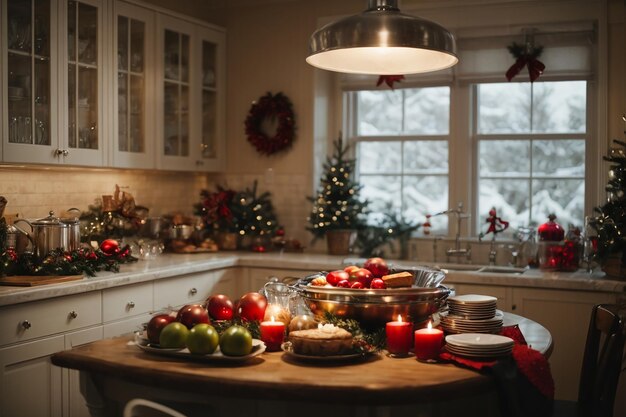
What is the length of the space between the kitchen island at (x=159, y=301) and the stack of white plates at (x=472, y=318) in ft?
3.93

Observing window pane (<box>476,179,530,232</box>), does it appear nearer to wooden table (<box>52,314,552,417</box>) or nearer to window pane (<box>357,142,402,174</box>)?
window pane (<box>357,142,402,174</box>)

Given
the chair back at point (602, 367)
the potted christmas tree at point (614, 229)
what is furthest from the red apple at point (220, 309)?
the potted christmas tree at point (614, 229)

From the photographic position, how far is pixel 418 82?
5.41 metres

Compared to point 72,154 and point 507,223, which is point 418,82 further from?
point 72,154

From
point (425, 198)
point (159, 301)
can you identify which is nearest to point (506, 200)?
point (425, 198)

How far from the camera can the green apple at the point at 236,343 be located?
7.66ft

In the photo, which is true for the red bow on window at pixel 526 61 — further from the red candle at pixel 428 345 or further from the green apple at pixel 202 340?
the green apple at pixel 202 340

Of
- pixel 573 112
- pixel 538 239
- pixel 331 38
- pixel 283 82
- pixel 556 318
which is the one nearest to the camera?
pixel 331 38

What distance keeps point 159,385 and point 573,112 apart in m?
3.77

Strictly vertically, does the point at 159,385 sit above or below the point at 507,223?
below

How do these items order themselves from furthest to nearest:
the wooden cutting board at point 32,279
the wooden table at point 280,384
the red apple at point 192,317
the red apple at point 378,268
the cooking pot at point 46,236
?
the cooking pot at point 46,236 → the wooden cutting board at point 32,279 → the red apple at point 378,268 → the red apple at point 192,317 → the wooden table at point 280,384

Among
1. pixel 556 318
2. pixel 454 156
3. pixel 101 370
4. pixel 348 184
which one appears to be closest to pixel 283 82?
pixel 348 184

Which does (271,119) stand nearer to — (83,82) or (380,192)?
(380,192)

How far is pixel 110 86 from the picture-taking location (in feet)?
15.4
